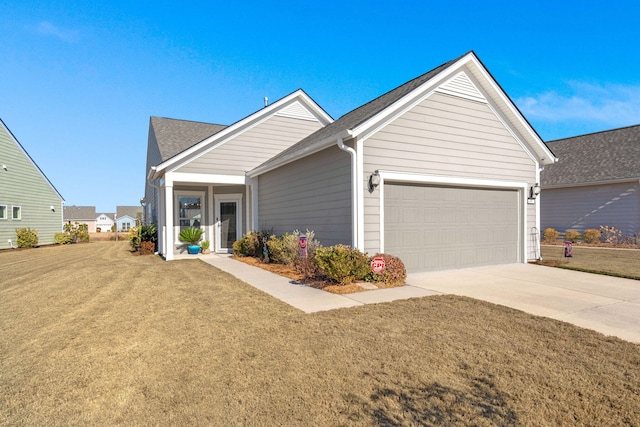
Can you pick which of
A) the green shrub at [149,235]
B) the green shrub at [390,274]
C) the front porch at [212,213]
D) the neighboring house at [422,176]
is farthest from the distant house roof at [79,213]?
the green shrub at [390,274]

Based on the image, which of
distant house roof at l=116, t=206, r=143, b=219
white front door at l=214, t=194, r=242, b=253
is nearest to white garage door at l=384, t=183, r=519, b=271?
white front door at l=214, t=194, r=242, b=253

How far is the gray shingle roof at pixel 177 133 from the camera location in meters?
14.8

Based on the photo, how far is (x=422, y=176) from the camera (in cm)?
874

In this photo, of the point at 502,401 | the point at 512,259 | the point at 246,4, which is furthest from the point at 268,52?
the point at 502,401

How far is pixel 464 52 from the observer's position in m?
9.09

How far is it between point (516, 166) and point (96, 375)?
11191 millimetres

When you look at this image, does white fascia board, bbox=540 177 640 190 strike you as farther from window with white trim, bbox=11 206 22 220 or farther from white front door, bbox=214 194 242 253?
window with white trim, bbox=11 206 22 220

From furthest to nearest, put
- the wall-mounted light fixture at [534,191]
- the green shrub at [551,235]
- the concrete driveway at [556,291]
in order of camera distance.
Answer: the green shrub at [551,235]
the wall-mounted light fixture at [534,191]
the concrete driveway at [556,291]

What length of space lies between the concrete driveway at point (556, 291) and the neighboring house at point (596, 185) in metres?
10.4

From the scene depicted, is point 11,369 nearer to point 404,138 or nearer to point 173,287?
point 173,287

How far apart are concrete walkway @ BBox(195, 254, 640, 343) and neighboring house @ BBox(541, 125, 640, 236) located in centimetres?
1061

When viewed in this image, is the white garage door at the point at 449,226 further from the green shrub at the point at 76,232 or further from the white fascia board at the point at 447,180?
the green shrub at the point at 76,232

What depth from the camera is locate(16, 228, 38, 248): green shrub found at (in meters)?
20.1

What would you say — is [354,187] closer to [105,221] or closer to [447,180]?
[447,180]
